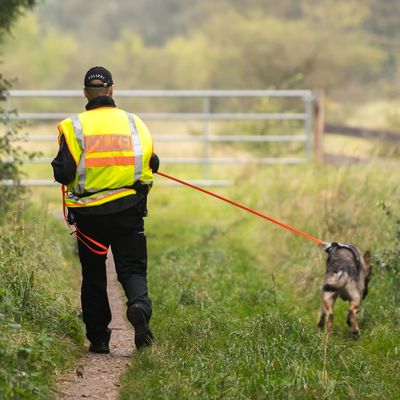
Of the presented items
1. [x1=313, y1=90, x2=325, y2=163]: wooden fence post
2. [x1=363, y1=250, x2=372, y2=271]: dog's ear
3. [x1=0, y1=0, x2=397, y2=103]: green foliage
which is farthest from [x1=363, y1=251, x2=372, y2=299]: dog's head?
[x1=0, y1=0, x2=397, y2=103]: green foliage

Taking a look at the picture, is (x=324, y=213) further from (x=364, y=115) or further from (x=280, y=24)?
(x=280, y=24)

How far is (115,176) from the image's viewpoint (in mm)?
6617

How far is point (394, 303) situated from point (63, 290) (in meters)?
2.80

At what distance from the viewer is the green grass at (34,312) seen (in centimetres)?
559

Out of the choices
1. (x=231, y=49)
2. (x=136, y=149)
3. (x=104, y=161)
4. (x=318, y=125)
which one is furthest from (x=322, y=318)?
(x=231, y=49)

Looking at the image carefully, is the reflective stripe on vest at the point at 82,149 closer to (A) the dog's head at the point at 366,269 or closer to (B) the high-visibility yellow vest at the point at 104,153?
(B) the high-visibility yellow vest at the point at 104,153

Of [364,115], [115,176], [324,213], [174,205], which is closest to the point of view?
[115,176]

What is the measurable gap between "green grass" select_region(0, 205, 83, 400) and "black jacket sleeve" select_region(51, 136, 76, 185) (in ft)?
2.64

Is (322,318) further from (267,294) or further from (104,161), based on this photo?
(104,161)

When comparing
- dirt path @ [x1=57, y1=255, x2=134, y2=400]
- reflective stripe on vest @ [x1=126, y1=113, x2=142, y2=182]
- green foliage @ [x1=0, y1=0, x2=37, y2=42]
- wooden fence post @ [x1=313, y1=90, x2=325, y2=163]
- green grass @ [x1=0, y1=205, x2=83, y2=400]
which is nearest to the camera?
Answer: green grass @ [x1=0, y1=205, x2=83, y2=400]

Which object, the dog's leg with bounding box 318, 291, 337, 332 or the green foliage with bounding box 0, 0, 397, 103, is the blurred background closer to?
the green foliage with bounding box 0, 0, 397, 103

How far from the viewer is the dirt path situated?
19.6 ft

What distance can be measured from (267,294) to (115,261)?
2500 millimetres

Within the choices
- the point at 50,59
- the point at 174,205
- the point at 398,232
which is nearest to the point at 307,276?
the point at 398,232
